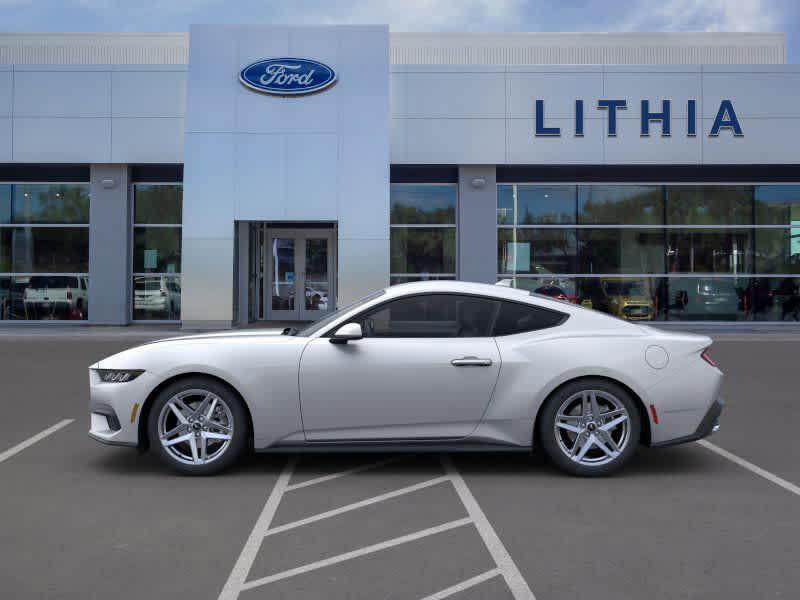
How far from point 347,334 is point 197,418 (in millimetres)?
1210

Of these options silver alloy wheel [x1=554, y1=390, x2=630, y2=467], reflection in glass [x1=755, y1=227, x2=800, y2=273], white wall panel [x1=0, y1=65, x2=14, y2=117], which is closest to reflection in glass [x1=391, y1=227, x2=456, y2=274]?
reflection in glass [x1=755, y1=227, x2=800, y2=273]

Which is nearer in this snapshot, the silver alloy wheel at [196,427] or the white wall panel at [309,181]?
the silver alloy wheel at [196,427]

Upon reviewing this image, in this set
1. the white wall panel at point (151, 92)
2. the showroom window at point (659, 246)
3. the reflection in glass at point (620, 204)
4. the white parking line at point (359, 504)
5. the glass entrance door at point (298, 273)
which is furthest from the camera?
the glass entrance door at point (298, 273)

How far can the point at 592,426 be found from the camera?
19.0 ft

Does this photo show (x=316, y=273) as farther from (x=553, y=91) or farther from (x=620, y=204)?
(x=620, y=204)

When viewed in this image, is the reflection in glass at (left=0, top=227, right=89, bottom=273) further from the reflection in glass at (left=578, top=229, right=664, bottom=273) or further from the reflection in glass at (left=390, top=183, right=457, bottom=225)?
the reflection in glass at (left=578, top=229, right=664, bottom=273)

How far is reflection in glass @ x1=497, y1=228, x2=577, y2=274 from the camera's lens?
22.6 meters

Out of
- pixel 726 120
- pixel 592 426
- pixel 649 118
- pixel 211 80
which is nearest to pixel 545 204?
pixel 649 118

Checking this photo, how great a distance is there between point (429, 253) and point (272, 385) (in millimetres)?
17183

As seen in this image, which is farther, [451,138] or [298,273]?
[298,273]

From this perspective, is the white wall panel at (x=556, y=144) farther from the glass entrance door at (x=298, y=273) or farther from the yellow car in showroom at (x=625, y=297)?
the glass entrance door at (x=298, y=273)

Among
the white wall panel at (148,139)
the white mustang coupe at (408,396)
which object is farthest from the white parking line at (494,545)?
the white wall panel at (148,139)

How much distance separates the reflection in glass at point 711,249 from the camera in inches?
905

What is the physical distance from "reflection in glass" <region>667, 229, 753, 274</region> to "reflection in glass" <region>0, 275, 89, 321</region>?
53.9ft
